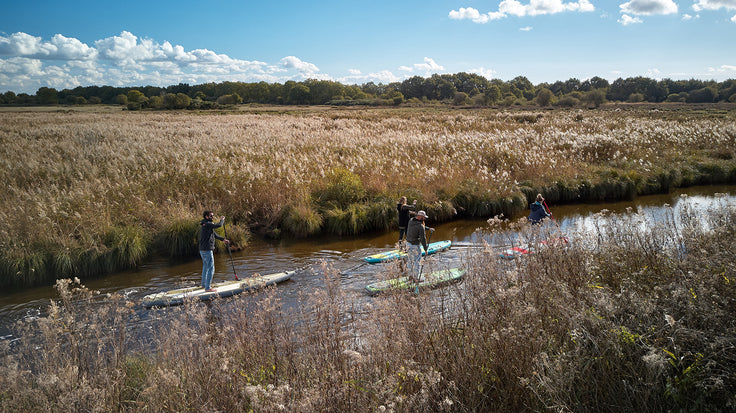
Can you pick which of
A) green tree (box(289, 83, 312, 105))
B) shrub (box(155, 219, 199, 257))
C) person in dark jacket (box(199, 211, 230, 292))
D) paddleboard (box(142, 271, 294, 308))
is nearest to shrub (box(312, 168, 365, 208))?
shrub (box(155, 219, 199, 257))

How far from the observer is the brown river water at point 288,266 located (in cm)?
1066

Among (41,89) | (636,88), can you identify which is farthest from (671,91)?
(41,89)

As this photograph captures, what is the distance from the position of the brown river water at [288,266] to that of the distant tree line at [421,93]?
2938 inches

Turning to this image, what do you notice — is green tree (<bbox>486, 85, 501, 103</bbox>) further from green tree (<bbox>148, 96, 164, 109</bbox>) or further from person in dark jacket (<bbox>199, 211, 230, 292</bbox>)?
person in dark jacket (<bbox>199, 211, 230, 292</bbox>)

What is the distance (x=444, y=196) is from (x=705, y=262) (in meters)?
12.5

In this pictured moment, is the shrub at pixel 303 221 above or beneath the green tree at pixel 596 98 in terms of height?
beneath

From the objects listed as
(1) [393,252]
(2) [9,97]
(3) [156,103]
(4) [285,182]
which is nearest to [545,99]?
(4) [285,182]

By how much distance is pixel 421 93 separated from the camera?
462 feet

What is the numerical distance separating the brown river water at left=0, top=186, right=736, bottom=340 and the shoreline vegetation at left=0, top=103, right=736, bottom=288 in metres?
0.58

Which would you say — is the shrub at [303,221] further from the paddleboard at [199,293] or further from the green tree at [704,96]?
the green tree at [704,96]

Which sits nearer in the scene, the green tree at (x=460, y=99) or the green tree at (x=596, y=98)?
the green tree at (x=596, y=98)

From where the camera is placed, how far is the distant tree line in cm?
8812

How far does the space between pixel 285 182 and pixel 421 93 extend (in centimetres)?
12990

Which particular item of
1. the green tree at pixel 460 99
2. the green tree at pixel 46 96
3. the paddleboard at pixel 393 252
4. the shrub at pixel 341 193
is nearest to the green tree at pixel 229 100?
the green tree at pixel 46 96
